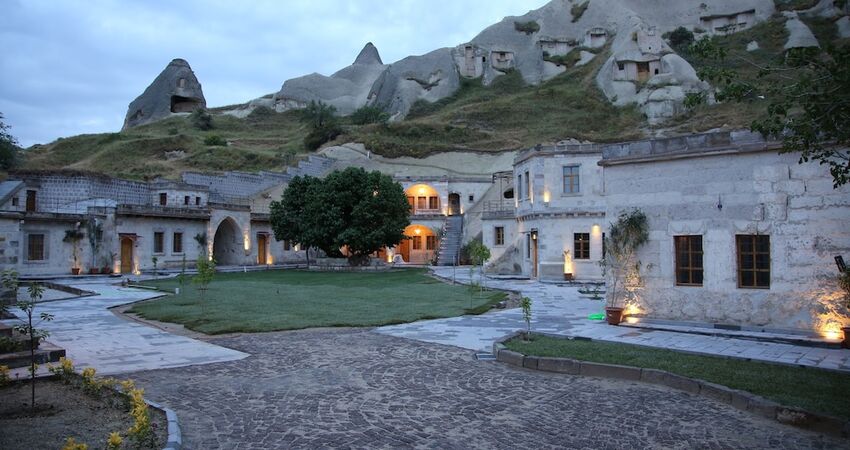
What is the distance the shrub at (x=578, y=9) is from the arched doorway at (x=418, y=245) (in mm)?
69683

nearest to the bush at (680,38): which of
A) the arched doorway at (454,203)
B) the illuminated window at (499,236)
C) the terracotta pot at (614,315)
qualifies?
the arched doorway at (454,203)

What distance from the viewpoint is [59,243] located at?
32562 millimetres

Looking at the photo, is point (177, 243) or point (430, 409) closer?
point (430, 409)

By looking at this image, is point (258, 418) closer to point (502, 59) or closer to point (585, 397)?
point (585, 397)

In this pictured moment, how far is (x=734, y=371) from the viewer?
27.8 ft

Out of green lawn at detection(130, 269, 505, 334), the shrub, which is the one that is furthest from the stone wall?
the shrub

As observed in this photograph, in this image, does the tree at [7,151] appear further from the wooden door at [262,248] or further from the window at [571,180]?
the window at [571,180]

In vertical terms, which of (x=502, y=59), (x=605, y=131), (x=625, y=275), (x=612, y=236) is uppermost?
(x=502, y=59)

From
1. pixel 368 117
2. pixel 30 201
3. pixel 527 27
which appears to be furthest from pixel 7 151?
pixel 527 27

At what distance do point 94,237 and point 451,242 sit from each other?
→ 2487cm

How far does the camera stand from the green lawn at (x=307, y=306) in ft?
46.5

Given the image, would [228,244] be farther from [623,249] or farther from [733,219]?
[733,219]

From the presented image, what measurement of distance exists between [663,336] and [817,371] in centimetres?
363

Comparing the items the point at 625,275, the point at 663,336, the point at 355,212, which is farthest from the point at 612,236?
the point at 355,212
